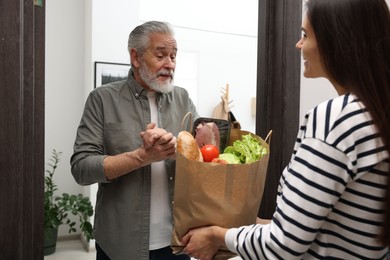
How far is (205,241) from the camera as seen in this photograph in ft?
2.87

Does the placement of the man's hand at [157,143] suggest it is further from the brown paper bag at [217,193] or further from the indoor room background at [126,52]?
the indoor room background at [126,52]

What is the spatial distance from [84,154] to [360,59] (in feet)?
3.30

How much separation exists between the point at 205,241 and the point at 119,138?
65 cm

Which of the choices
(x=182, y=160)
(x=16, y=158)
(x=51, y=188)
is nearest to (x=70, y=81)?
(x=51, y=188)

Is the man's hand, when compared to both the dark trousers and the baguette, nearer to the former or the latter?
the baguette

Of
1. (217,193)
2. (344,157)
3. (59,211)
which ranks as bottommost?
(59,211)

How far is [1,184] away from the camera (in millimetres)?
1073

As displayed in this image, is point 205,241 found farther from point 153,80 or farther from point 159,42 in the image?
point 159,42

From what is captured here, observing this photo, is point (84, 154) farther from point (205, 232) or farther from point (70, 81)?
point (70, 81)

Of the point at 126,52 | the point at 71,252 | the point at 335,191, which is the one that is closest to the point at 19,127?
the point at 335,191

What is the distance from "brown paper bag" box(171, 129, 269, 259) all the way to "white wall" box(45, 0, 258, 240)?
2772 millimetres

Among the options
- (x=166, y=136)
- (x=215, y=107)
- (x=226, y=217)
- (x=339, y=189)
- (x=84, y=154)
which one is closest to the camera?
(x=339, y=189)

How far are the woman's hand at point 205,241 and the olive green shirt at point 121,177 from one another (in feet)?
1.67

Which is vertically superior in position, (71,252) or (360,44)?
(360,44)
